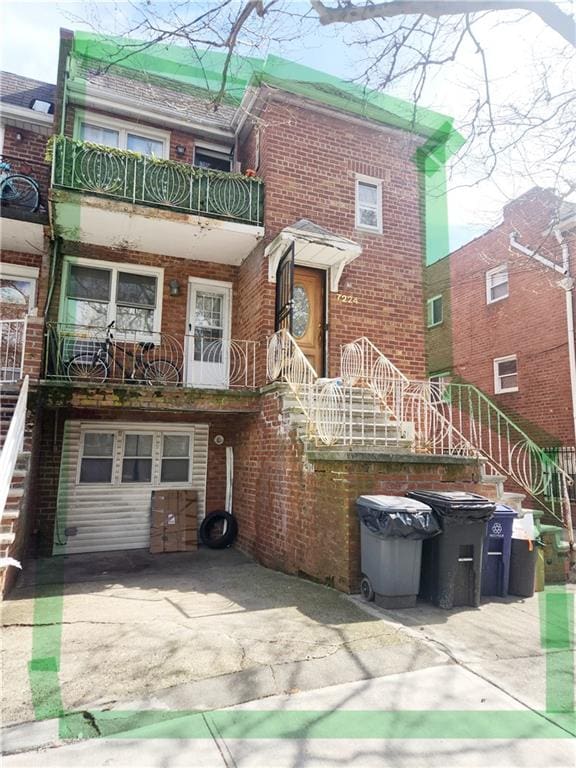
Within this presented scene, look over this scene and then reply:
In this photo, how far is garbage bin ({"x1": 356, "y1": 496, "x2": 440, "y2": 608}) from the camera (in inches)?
178

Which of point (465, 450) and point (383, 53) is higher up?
point (383, 53)

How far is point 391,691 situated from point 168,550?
19.1 ft

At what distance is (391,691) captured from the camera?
2980mm

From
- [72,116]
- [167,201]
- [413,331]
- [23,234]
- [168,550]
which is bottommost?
[168,550]

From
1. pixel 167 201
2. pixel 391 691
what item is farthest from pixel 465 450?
pixel 167 201

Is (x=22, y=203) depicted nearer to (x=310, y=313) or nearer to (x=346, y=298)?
(x=310, y=313)

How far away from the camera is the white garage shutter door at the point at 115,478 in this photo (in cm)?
797

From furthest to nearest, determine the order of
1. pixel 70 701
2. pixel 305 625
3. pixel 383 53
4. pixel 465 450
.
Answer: pixel 465 450
pixel 383 53
pixel 305 625
pixel 70 701

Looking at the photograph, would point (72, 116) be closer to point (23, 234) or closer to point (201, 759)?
point (23, 234)

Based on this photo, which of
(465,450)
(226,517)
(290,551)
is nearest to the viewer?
(290,551)

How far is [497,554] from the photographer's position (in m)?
5.16

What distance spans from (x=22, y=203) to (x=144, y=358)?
3212mm

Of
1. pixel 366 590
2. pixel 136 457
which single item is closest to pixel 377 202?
pixel 136 457

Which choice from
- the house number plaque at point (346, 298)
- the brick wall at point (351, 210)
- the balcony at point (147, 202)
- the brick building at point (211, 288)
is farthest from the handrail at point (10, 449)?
the house number plaque at point (346, 298)
